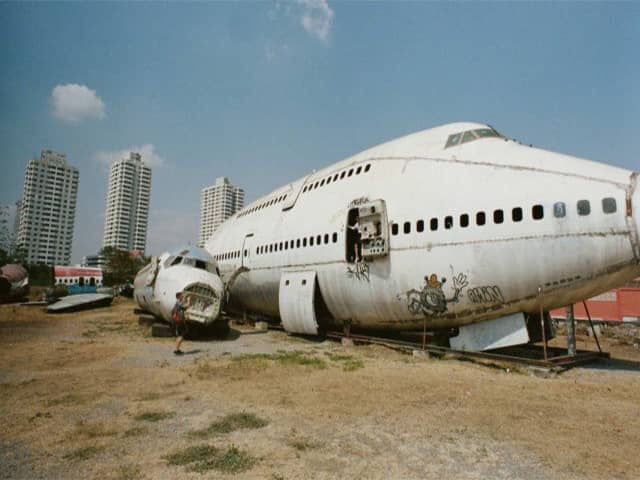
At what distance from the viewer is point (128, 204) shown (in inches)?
7343

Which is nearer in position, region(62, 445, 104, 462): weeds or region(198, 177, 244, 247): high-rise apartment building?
region(62, 445, 104, 462): weeds

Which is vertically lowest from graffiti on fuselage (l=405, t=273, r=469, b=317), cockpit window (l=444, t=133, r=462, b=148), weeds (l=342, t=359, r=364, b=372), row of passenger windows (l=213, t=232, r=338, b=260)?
weeds (l=342, t=359, r=364, b=372)

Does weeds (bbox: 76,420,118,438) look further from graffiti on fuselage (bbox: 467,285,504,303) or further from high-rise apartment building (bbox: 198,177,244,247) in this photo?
high-rise apartment building (bbox: 198,177,244,247)

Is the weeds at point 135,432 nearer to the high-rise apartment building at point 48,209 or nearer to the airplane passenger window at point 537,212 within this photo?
the airplane passenger window at point 537,212

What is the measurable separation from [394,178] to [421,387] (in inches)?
303

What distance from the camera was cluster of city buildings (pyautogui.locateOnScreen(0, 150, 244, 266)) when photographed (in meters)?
162

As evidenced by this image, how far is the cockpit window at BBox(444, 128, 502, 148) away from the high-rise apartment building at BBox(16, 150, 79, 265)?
19162 cm

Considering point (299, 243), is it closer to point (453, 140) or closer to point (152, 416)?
point (453, 140)

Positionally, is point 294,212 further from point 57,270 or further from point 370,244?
point 57,270

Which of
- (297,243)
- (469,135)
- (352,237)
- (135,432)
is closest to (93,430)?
Answer: (135,432)

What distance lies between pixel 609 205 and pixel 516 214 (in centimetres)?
216

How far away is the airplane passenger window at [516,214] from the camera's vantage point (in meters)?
10.8

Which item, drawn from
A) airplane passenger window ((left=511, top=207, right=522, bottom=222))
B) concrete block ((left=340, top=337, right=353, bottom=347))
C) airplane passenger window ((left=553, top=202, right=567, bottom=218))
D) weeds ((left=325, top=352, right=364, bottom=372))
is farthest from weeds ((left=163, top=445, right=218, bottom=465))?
airplane passenger window ((left=553, top=202, right=567, bottom=218))

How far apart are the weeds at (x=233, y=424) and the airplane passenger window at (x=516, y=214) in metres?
8.63
